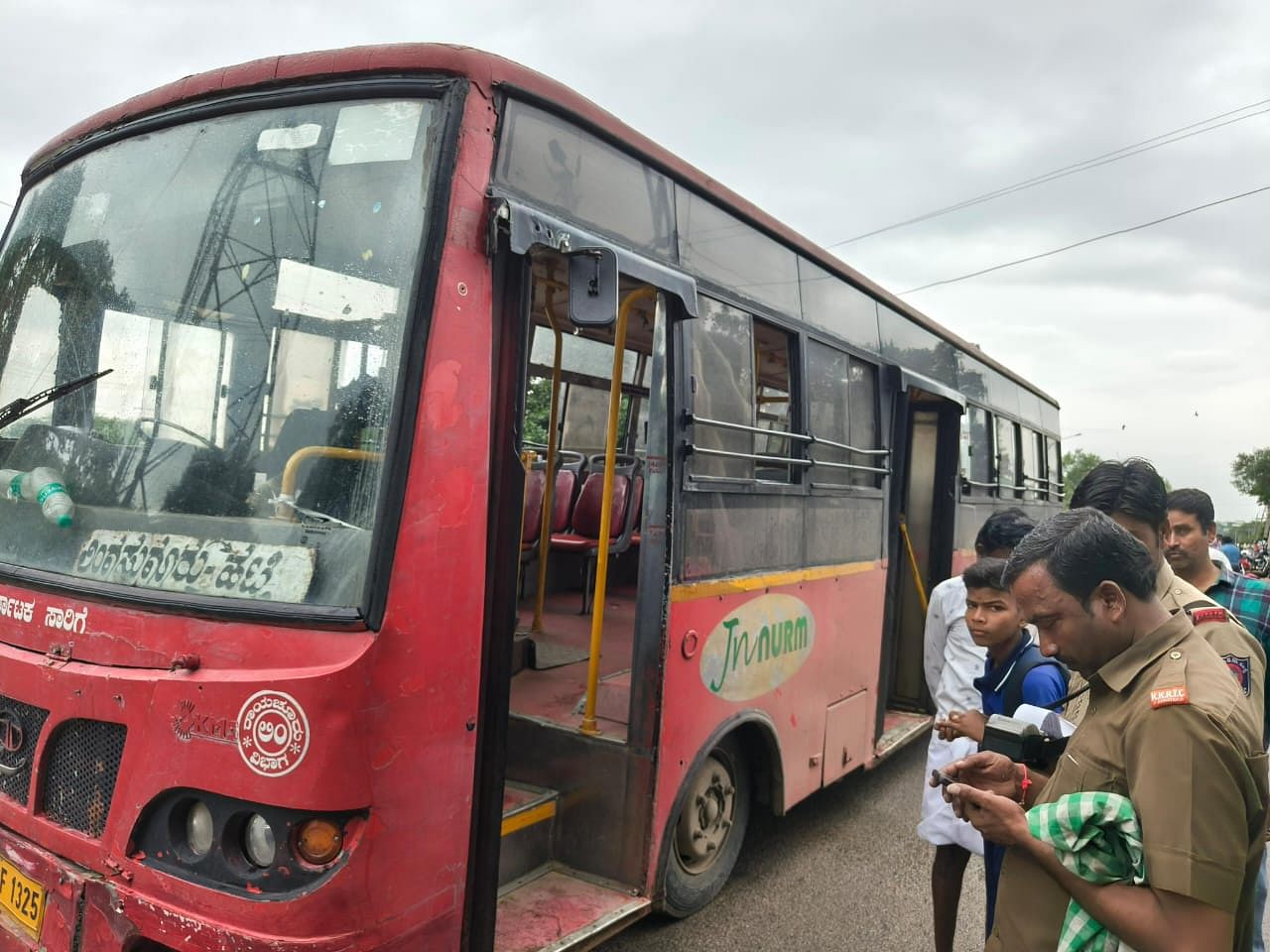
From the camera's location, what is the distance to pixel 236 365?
2473 mm

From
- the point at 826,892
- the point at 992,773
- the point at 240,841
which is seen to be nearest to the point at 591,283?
the point at 992,773

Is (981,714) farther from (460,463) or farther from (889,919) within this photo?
(889,919)

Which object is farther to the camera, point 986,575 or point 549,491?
point 549,491

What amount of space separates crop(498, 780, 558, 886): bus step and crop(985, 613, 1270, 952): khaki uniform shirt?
1.83m

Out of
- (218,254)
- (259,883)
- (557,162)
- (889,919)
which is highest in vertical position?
(557,162)

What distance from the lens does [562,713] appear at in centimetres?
374

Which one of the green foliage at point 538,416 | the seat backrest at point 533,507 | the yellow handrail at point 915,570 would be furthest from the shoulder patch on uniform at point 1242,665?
the green foliage at point 538,416

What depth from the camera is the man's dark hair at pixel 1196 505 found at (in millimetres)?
3549

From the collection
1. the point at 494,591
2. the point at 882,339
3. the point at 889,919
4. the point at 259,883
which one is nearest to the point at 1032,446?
the point at 882,339

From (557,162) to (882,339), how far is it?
3.27 m

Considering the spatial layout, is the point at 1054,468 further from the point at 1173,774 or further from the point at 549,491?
the point at 1173,774

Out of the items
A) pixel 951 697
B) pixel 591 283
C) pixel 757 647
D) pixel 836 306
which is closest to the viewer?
pixel 591 283

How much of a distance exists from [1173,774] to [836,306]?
3774 millimetres

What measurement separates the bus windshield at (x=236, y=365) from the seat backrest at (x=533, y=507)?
3.18 metres
